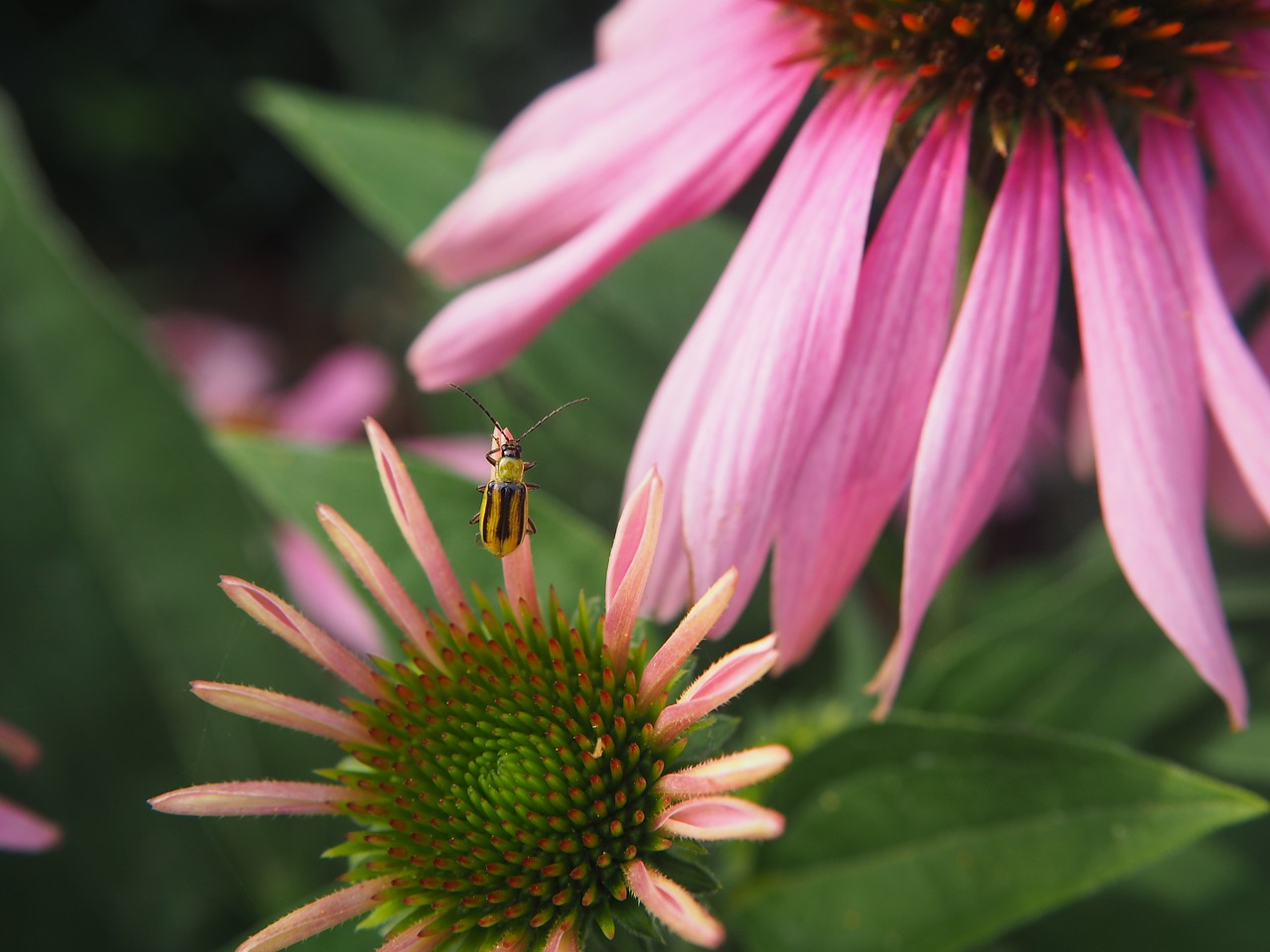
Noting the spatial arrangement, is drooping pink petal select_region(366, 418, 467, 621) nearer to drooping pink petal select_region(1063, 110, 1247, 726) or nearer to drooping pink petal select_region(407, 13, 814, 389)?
drooping pink petal select_region(407, 13, 814, 389)

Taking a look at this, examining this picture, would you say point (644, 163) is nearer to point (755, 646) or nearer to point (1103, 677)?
point (755, 646)

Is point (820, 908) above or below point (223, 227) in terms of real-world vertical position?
below

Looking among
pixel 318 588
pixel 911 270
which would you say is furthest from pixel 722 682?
pixel 318 588

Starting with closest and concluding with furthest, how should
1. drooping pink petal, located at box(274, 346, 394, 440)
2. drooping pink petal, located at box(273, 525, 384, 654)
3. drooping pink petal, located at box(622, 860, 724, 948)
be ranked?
drooping pink petal, located at box(622, 860, 724, 948)
drooping pink petal, located at box(273, 525, 384, 654)
drooping pink petal, located at box(274, 346, 394, 440)

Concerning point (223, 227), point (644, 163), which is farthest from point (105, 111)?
point (644, 163)

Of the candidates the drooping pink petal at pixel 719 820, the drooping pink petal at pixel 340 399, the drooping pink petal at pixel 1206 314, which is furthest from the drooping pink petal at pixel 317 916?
the drooping pink petal at pixel 340 399

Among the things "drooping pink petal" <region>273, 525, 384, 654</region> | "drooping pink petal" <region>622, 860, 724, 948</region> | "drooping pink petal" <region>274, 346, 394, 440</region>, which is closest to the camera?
"drooping pink petal" <region>622, 860, 724, 948</region>

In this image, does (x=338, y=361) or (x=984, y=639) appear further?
(x=338, y=361)

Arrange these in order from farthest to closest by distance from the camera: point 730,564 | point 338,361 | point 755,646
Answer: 1. point 338,361
2. point 730,564
3. point 755,646

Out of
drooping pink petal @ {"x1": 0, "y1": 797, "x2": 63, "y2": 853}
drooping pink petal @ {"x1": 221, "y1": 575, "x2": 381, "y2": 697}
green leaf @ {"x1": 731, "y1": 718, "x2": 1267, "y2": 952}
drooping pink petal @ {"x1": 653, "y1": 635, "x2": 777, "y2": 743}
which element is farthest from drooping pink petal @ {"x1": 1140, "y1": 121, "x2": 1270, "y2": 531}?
drooping pink petal @ {"x1": 0, "y1": 797, "x2": 63, "y2": 853}
